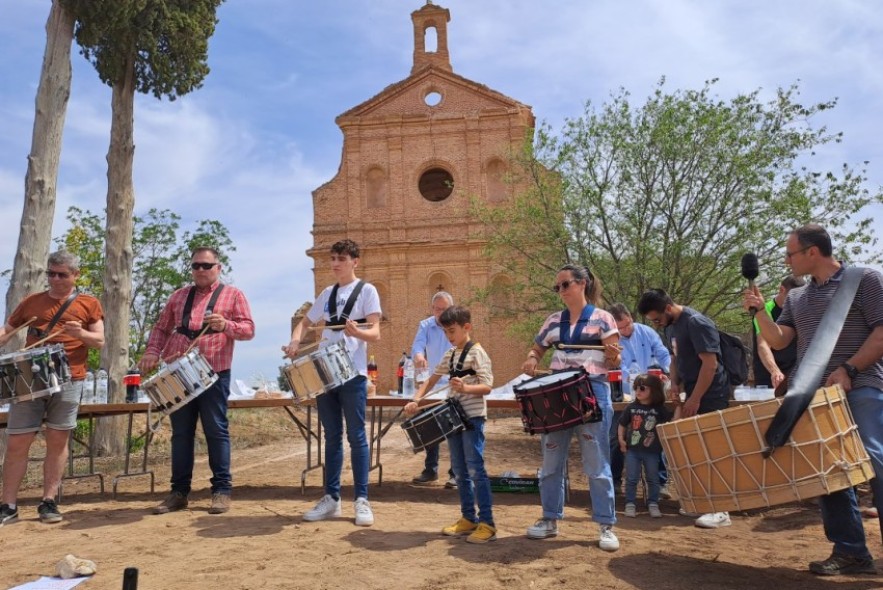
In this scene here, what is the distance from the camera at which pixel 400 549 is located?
5121 mm

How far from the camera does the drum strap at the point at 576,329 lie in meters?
5.39

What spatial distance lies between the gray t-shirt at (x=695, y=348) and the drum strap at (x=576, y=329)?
4.43ft

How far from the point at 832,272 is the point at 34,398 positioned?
576 cm

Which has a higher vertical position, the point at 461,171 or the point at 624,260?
the point at 461,171

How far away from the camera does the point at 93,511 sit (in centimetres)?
686

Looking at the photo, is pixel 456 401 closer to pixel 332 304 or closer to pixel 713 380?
pixel 332 304

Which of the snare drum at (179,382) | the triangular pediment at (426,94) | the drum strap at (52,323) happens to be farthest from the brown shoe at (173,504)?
the triangular pediment at (426,94)

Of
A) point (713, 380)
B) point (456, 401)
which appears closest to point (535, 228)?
point (713, 380)

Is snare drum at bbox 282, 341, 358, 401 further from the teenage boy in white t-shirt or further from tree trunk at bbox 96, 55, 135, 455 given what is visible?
tree trunk at bbox 96, 55, 135, 455

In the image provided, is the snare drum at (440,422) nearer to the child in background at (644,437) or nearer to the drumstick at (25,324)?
the child in background at (644,437)

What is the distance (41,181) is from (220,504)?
6800mm

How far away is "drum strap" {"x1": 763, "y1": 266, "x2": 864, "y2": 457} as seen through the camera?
4.13 meters

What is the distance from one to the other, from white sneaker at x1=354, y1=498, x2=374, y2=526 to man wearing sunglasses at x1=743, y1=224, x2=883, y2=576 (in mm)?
3028

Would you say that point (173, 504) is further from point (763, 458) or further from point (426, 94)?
point (426, 94)
